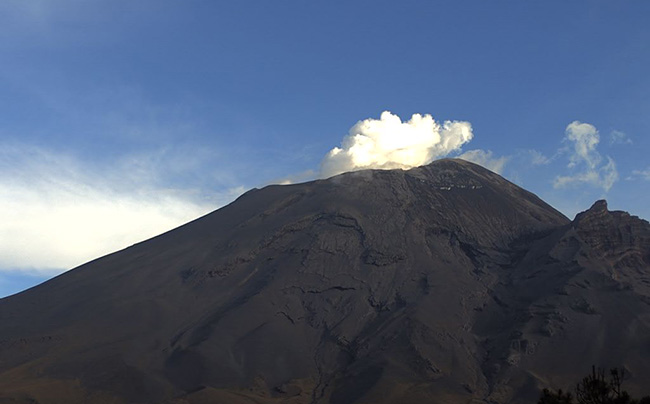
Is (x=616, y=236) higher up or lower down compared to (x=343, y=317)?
higher up

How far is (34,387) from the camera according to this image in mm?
130000

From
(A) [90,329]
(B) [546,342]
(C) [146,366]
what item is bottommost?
(B) [546,342]

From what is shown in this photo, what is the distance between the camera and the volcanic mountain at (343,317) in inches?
5423

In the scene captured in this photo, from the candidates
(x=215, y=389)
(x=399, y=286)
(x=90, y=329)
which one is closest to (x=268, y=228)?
(x=399, y=286)

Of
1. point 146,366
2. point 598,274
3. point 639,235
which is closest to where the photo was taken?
point 146,366

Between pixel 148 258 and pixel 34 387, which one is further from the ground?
pixel 148 258

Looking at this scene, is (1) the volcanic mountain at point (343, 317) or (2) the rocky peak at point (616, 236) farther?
(2) the rocky peak at point (616, 236)

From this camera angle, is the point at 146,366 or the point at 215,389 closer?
the point at 215,389

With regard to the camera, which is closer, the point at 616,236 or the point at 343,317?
the point at 343,317

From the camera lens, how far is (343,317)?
16488 centimetres

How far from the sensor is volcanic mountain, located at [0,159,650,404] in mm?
137750

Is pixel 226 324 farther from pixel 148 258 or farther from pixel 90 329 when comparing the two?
pixel 148 258

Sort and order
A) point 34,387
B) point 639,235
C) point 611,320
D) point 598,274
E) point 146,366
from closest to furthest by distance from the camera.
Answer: point 34,387 → point 146,366 → point 611,320 → point 598,274 → point 639,235

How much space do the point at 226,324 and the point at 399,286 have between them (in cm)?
4275
